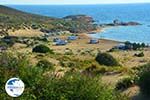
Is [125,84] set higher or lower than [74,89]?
lower

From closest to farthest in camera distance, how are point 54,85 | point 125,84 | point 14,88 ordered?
point 14,88 < point 54,85 < point 125,84

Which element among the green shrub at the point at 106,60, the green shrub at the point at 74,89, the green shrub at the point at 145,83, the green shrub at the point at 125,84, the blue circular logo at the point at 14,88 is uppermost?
the blue circular logo at the point at 14,88

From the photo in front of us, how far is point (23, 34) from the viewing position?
100688 mm

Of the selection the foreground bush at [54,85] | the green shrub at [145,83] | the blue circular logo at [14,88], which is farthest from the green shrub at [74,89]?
the green shrub at [145,83]

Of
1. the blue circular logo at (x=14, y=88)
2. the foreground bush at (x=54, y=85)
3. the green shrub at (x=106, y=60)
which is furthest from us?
the green shrub at (x=106, y=60)

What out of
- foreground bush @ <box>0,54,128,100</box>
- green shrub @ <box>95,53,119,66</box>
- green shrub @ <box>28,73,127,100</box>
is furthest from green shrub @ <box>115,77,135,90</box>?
green shrub @ <box>95,53,119,66</box>

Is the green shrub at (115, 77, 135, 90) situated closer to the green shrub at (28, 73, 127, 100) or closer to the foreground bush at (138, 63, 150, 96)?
the foreground bush at (138, 63, 150, 96)

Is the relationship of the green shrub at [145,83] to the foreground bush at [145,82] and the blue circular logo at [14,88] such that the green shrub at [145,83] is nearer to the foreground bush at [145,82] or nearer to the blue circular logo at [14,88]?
the foreground bush at [145,82]

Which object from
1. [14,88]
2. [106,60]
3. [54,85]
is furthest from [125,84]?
[14,88]

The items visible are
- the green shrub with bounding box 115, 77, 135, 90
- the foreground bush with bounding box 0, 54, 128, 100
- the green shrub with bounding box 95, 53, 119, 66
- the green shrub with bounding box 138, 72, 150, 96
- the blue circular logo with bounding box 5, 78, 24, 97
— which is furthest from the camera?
the green shrub with bounding box 95, 53, 119, 66

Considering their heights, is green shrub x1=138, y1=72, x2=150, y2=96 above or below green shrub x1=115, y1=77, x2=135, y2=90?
above

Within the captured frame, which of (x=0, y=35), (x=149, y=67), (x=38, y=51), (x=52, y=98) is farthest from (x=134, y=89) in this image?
(x=0, y=35)

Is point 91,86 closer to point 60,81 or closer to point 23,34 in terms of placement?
point 60,81

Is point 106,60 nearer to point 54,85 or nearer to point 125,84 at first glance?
point 125,84
